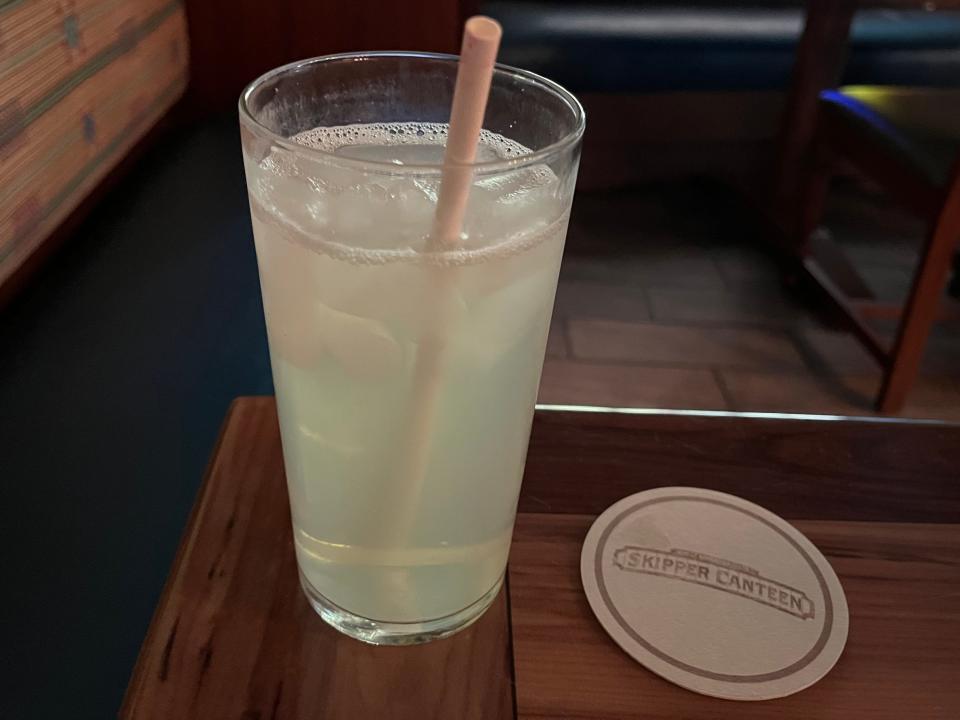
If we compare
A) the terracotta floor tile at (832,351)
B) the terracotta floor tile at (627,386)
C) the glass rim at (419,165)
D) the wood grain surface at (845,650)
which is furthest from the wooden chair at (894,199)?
the glass rim at (419,165)

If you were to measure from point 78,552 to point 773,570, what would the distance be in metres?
0.42

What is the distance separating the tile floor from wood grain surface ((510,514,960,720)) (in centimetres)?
89

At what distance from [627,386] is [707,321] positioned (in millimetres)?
286

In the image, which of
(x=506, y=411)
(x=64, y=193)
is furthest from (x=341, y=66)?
(x=64, y=193)

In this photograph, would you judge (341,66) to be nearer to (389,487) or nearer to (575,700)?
(389,487)

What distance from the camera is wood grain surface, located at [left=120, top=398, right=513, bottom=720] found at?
16.3 inches

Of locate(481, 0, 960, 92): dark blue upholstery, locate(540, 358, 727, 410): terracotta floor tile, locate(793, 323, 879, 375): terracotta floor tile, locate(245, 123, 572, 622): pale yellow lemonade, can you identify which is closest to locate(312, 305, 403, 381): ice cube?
locate(245, 123, 572, 622): pale yellow lemonade

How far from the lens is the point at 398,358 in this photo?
37cm

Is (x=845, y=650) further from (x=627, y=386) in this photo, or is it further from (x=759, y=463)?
(x=627, y=386)

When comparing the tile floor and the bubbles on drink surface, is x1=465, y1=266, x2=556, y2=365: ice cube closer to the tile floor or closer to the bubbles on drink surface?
the bubbles on drink surface

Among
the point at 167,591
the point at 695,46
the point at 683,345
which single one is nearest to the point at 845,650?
the point at 167,591

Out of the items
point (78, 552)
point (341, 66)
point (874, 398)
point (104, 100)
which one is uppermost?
point (341, 66)

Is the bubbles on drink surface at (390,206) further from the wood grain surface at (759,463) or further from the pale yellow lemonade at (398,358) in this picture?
the wood grain surface at (759,463)

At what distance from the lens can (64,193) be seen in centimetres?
83
